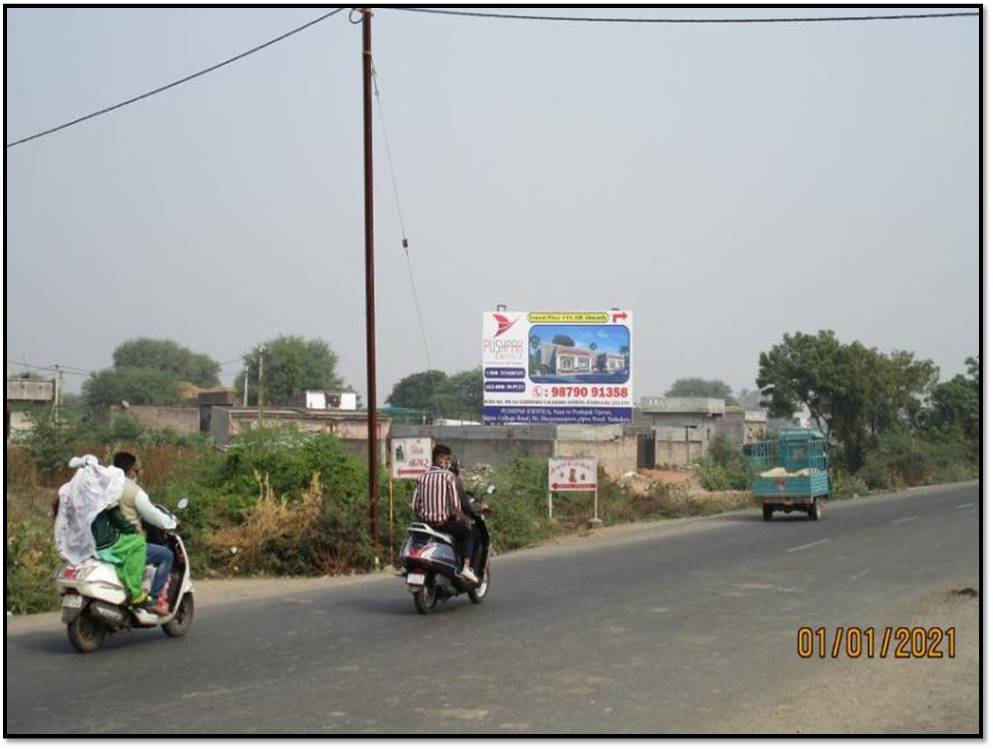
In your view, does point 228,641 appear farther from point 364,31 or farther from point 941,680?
point 364,31

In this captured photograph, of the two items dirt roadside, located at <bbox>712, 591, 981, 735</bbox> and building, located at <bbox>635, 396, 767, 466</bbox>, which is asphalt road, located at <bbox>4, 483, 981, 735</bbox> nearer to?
dirt roadside, located at <bbox>712, 591, 981, 735</bbox>

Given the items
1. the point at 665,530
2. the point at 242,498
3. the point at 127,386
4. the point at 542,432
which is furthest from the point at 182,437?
the point at 127,386

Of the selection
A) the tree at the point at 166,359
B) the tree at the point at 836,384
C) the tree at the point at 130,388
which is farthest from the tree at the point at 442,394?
the tree at the point at 836,384

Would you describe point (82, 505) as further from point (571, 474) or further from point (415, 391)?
point (415, 391)

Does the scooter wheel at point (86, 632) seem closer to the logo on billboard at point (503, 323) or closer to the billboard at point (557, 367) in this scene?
the billboard at point (557, 367)

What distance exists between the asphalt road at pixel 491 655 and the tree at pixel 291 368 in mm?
77616

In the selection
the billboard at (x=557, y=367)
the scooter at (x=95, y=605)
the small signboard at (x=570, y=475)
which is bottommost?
the scooter at (x=95, y=605)

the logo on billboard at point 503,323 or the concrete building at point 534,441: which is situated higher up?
the logo on billboard at point 503,323

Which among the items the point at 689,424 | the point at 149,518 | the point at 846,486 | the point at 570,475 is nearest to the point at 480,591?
the point at 149,518

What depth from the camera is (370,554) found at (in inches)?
733

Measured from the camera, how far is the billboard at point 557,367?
32375mm

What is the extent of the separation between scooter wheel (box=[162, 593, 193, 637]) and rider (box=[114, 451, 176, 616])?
0.30 metres

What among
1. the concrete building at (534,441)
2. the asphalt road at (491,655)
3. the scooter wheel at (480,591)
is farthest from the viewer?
the concrete building at (534,441)
